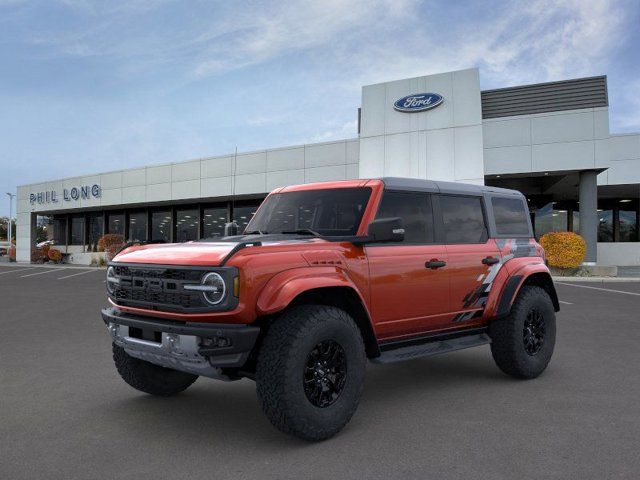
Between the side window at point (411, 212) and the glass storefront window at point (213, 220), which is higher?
the glass storefront window at point (213, 220)

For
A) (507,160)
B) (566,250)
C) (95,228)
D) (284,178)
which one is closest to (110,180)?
(95,228)

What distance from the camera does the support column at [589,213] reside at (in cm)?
2306

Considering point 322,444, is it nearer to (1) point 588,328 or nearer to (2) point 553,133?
(1) point 588,328

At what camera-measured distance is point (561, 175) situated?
24.5 metres

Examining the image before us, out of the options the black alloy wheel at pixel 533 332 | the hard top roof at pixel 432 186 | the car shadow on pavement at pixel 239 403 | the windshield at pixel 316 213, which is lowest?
the car shadow on pavement at pixel 239 403

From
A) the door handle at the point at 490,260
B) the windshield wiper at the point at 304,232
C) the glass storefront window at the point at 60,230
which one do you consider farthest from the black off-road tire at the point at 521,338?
the glass storefront window at the point at 60,230

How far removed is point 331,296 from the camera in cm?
419

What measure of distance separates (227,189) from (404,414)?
2785cm

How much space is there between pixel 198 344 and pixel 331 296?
1.12m

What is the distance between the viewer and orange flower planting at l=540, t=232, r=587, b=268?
69.4ft

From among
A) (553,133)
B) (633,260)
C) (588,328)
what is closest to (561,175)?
(553,133)

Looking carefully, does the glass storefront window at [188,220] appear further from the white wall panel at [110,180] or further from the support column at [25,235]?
the support column at [25,235]

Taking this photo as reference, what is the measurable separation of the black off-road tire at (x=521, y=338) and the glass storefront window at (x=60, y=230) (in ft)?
158

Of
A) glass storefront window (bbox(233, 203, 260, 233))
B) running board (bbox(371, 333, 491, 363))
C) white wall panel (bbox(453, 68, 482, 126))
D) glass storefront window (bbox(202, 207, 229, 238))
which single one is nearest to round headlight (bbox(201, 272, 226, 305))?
running board (bbox(371, 333, 491, 363))
